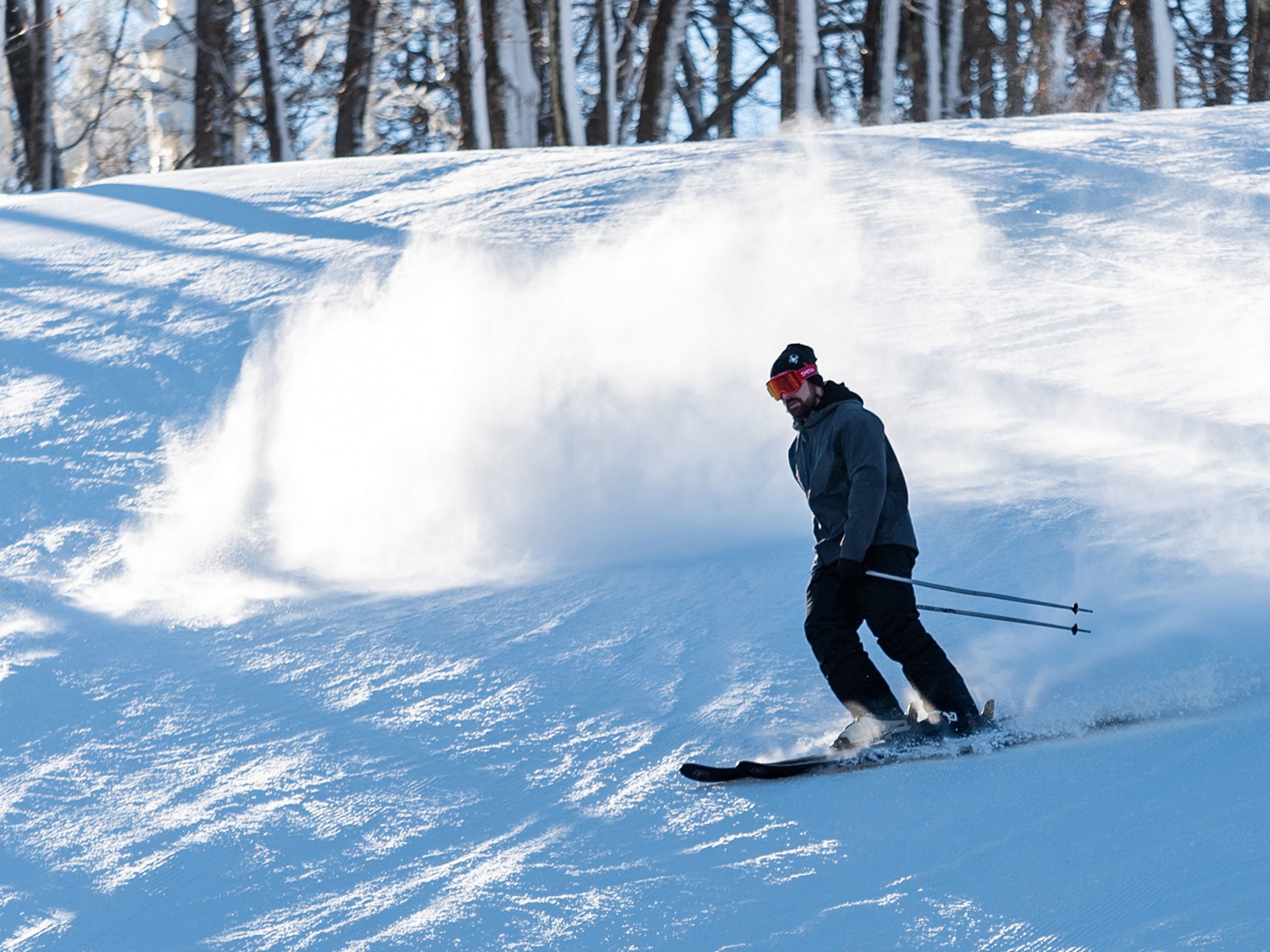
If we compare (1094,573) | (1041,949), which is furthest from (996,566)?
(1041,949)

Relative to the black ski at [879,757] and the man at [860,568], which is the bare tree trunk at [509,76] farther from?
the black ski at [879,757]

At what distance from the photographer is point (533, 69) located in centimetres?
1809

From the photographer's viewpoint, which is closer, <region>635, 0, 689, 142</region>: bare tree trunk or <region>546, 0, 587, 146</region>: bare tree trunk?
<region>546, 0, 587, 146</region>: bare tree trunk

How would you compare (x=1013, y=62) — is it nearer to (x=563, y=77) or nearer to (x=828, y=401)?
(x=563, y=77)

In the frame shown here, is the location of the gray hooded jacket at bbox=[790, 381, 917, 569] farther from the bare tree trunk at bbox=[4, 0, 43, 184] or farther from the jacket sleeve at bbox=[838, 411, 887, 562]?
the bare tree trunk at bbox=[4, 0, 43, 184]

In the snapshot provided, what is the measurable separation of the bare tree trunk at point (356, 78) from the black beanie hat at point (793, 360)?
14665 mm

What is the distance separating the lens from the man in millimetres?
4457

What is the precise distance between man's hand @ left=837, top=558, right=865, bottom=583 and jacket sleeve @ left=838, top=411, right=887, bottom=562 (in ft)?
0.05

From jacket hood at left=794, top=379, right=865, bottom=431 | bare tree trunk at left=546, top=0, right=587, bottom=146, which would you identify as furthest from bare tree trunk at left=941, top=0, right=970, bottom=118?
jacket hood at left=794, top=379, right=865, bottom=431

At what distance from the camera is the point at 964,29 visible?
23.2 metres

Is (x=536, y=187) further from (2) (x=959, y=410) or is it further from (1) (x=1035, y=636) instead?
(1) (x=1035, y=636)

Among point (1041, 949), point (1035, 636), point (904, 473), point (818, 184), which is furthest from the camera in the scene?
point (818, 184)

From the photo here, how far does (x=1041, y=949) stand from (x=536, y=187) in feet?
29.7

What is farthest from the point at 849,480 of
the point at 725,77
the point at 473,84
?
the point at 725,77
